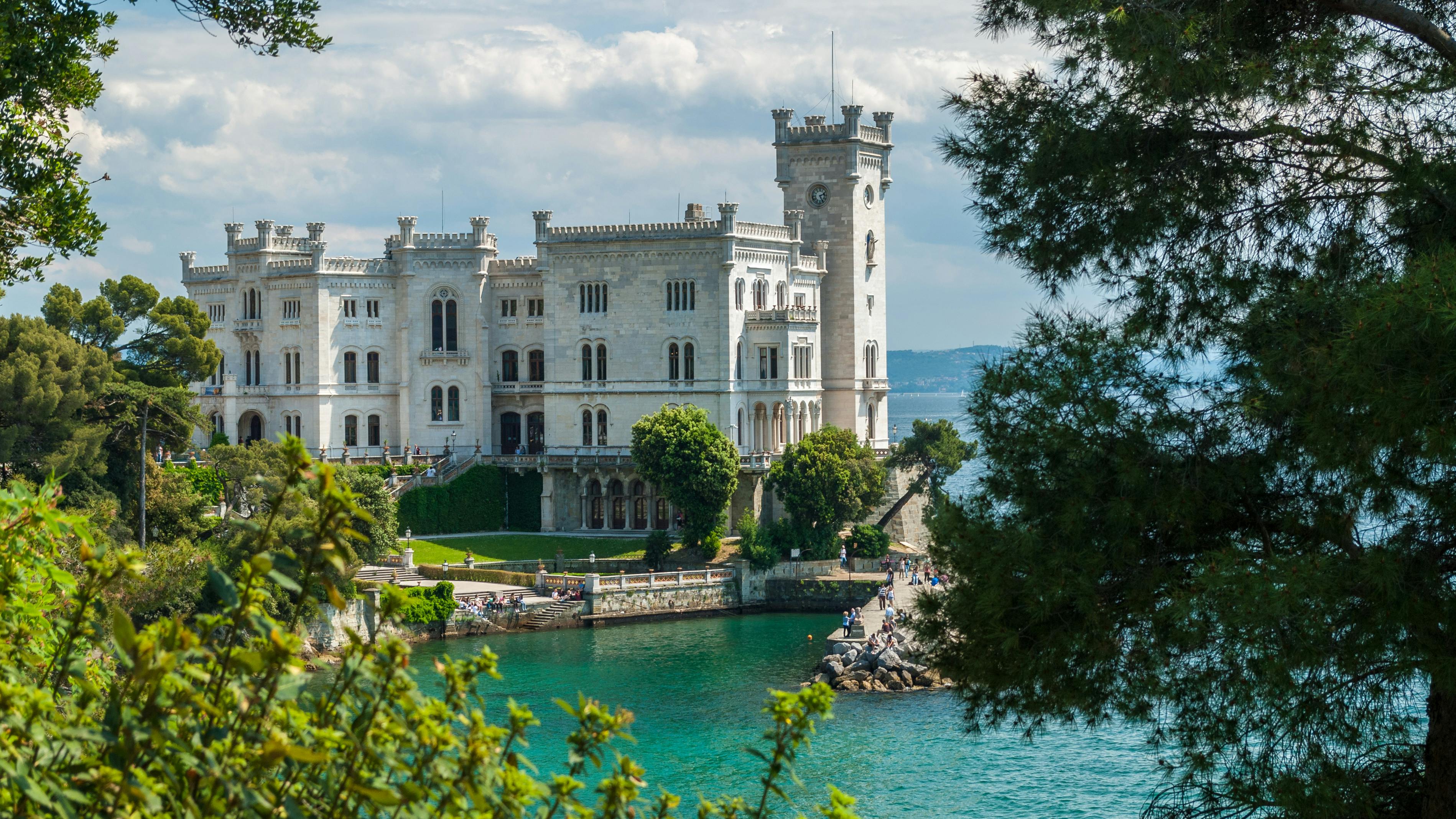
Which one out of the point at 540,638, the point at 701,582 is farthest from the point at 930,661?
the point at 701,582

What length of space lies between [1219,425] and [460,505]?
2039 inches

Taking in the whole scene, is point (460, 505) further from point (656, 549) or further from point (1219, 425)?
point (1219, 425)

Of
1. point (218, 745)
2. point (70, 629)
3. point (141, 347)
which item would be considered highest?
point (141, 347)

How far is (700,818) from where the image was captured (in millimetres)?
5906

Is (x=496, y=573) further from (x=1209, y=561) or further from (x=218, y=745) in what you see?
(x=218, y=745)

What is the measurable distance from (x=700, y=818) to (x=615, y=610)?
47.4 metres

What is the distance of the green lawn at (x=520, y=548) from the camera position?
2267 inches

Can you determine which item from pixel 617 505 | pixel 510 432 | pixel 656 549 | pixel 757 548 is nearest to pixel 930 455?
pixel 757 548

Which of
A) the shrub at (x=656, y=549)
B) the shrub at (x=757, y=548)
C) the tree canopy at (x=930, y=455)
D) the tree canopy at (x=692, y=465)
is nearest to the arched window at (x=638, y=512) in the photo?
the tree canopy at (x=692, y=465)

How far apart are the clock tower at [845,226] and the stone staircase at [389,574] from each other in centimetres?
2030

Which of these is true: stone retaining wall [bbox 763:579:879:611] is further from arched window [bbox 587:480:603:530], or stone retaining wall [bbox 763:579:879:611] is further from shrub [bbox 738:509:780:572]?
arched window [bbox 587:480:603:530]

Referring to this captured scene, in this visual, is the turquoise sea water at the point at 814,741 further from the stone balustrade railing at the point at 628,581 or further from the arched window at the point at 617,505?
the arched window at the point at 617,505

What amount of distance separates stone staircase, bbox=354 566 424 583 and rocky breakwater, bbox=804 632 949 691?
16.8 metres

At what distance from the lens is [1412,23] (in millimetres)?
11719
